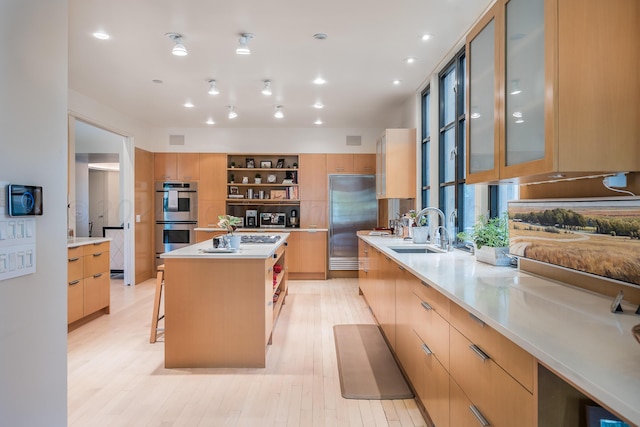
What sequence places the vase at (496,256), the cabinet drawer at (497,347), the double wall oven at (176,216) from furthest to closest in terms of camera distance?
the double wall oven at (176,216), the vase at (496,256), the cabinet drawer at (497,347)

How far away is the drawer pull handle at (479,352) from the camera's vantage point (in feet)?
4.39

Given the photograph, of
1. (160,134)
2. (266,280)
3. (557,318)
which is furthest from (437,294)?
(160,134)

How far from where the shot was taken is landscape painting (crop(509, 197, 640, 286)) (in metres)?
1.39

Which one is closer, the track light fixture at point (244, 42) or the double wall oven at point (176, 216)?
the track light fixture at point (244, 42)

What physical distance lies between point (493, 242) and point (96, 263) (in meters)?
4.03

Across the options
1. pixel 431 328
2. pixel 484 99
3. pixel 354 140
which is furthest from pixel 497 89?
pixel 354 140

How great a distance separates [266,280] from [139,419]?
4.04 feet

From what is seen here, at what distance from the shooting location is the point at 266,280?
304cm

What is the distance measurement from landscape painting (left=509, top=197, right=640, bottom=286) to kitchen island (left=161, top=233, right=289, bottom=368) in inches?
71.3

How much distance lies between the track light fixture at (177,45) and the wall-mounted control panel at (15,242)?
7.56 ft

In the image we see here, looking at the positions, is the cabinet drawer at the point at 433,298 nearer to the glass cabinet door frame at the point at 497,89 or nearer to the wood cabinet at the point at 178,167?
the glass cabinet door frame at the point at 497,89

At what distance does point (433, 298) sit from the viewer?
1.97 meters

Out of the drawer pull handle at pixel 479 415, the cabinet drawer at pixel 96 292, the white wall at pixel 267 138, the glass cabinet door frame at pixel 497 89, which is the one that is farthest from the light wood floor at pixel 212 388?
the white wall at pixel 267 138

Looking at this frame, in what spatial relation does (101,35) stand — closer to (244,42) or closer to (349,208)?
(244,42)
